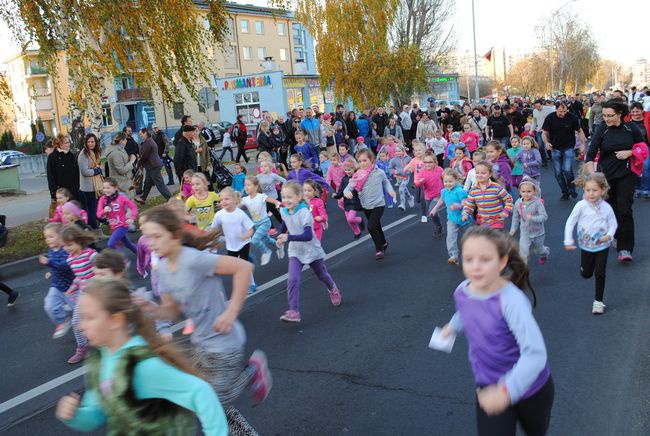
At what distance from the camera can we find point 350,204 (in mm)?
10000

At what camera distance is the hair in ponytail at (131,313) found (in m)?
2.66

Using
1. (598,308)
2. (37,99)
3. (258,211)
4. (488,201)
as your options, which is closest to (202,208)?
(258,211)

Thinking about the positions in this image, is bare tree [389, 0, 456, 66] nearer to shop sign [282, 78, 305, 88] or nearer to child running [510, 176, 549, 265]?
shop sign [282, 78, 305, 88]

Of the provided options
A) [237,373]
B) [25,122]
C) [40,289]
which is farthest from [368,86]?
[25,122]

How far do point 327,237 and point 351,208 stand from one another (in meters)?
1.27

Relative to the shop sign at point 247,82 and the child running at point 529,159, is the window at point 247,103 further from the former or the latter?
the child running at point 529,159

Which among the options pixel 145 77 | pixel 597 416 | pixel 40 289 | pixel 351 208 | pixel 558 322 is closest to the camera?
pixel 597 416

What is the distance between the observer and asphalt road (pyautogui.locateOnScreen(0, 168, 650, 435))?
4.33 metres

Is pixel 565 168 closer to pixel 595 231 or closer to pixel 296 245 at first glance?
pixel 595 231

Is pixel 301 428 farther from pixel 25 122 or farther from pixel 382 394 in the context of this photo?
pixel 25 122

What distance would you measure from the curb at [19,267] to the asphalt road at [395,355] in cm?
152

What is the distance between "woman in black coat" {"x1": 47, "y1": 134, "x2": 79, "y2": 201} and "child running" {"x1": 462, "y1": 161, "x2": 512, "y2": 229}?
7.77 meters

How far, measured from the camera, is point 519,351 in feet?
9.62

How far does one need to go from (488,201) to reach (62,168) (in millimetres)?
8159
